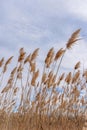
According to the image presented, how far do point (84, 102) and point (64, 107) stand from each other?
0.58m

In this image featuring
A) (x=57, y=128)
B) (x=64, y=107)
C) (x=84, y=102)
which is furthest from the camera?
(x=84, y=102)

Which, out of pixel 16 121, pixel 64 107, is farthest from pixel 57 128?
pixel 16 121

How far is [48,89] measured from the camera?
4457mm

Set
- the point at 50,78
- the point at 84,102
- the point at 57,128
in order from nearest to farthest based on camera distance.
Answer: the point at 50,78
the point at 57,128
the point at 84,102

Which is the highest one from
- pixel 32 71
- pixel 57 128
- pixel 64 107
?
pixel 32 71

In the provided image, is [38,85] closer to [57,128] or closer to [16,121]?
[16,121]

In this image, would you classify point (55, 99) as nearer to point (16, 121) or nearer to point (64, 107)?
point (64, 107)

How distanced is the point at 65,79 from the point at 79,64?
1.16 ft

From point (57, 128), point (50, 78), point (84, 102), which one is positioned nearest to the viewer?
point (50, 78)

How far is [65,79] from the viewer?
217 inches

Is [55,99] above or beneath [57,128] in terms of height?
above

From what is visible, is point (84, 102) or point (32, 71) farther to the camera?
point (84, 102)

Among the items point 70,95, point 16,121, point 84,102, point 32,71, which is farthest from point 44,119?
point 84,102

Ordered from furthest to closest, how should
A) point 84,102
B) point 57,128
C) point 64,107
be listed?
point 84,102, point 64,107, point 57,128
